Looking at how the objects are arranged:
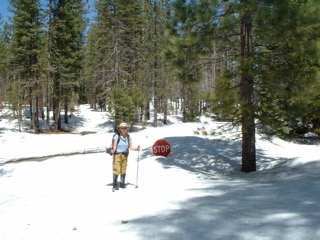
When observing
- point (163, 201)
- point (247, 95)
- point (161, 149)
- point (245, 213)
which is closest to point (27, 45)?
point (161, 149)

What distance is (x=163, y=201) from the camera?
5.96 meters

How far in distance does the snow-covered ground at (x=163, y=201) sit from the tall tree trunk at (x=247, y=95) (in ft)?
2.27

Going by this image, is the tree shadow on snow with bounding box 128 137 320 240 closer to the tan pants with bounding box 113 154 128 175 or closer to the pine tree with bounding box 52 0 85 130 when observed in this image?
the tan pants with bounding box 113 154 128 175

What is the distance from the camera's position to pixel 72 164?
12625 mm

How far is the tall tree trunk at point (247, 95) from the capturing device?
8.72 m

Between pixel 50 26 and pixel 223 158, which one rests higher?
pixel 50 26

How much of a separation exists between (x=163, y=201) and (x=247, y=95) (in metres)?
4.98

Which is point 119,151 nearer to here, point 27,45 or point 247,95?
point 247,95

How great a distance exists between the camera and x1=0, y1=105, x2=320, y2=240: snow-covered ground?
13.6 feet

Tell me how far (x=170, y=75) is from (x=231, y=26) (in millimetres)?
19541

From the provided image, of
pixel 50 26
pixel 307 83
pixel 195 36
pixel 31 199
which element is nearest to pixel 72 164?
pixel 31 199

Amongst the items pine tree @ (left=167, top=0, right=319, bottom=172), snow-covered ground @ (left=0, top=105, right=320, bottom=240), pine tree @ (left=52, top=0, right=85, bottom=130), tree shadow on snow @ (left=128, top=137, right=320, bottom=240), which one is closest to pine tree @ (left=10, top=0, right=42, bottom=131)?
pine tree @ (left=52, top=0, right=85, bottom=130)

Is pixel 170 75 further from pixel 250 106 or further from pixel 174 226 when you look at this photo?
pixel 174 226

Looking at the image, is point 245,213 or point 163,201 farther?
point 163,201
